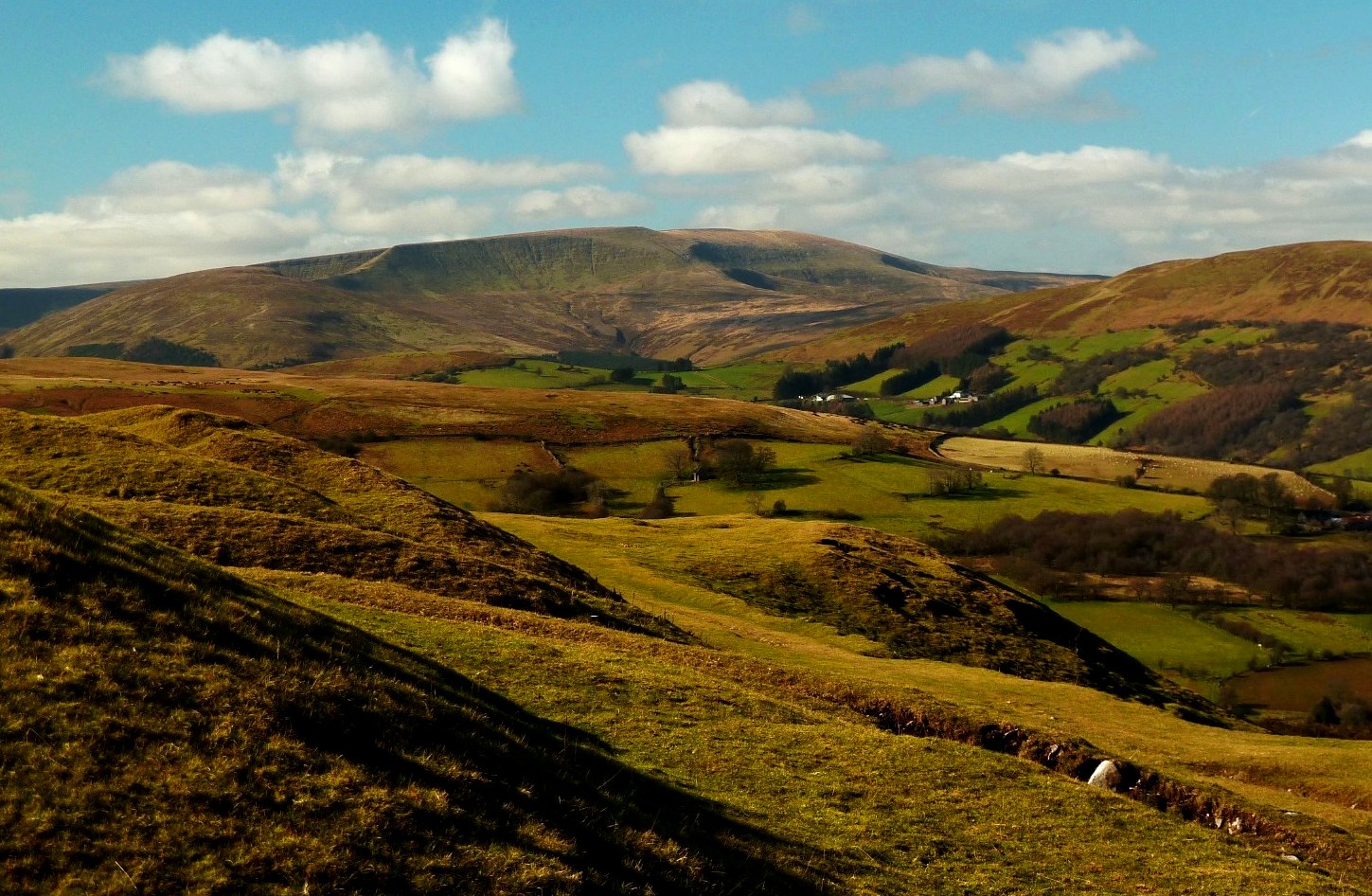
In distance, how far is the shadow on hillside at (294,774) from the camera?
1155 cm

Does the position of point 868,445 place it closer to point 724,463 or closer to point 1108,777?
point 724,463

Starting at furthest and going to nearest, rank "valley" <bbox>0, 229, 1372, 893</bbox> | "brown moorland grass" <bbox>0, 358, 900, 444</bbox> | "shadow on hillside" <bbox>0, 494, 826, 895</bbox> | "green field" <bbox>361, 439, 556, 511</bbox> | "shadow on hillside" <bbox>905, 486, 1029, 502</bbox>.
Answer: "brown moorland grass" <bbox>0, 358, 900, 444</bbox> → "shadow on hillside" <bbox>905, 486, 1029, 502</bbox> → "green field" <bbox>361, 439, 556, 511</bbox> → "valley" <bbox>0, 229, 1372, 893</bbox> → "shadow on hillside" <bbox>0, 494, 826, 895</bbox>

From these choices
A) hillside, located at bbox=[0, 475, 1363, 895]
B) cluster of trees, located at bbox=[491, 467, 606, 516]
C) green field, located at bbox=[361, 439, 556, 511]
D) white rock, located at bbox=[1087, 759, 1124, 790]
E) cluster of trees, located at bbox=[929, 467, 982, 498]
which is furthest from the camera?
cluster of trees, located at bbox=[929, 467, 982, 498]

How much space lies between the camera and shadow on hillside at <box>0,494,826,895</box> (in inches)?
455

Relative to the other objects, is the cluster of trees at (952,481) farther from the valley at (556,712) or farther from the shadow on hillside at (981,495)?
the valley at (556,712)

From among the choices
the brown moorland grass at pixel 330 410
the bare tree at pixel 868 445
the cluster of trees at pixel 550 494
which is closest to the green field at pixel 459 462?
the cluster of trees at pixel 550 494

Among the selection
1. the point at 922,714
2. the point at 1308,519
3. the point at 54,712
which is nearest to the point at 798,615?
the point at 922,714

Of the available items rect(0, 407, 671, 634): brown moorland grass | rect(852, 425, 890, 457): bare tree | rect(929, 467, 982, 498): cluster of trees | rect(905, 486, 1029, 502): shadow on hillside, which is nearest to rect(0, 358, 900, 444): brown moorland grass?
rect(852, 425, 890, 457): bare tree

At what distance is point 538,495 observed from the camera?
12938 cm

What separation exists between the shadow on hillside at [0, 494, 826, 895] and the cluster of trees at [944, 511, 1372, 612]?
4734 inches

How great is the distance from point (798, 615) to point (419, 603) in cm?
3189

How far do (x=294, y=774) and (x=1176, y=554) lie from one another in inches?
5805

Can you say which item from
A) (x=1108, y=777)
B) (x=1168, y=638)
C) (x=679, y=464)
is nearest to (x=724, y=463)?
(x=679, y=464)

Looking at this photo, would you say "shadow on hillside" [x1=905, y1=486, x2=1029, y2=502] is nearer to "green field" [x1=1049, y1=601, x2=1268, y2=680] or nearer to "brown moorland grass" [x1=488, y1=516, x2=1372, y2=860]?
"green field" [x1=1049, y1=601, x2=1268, y2=680]
